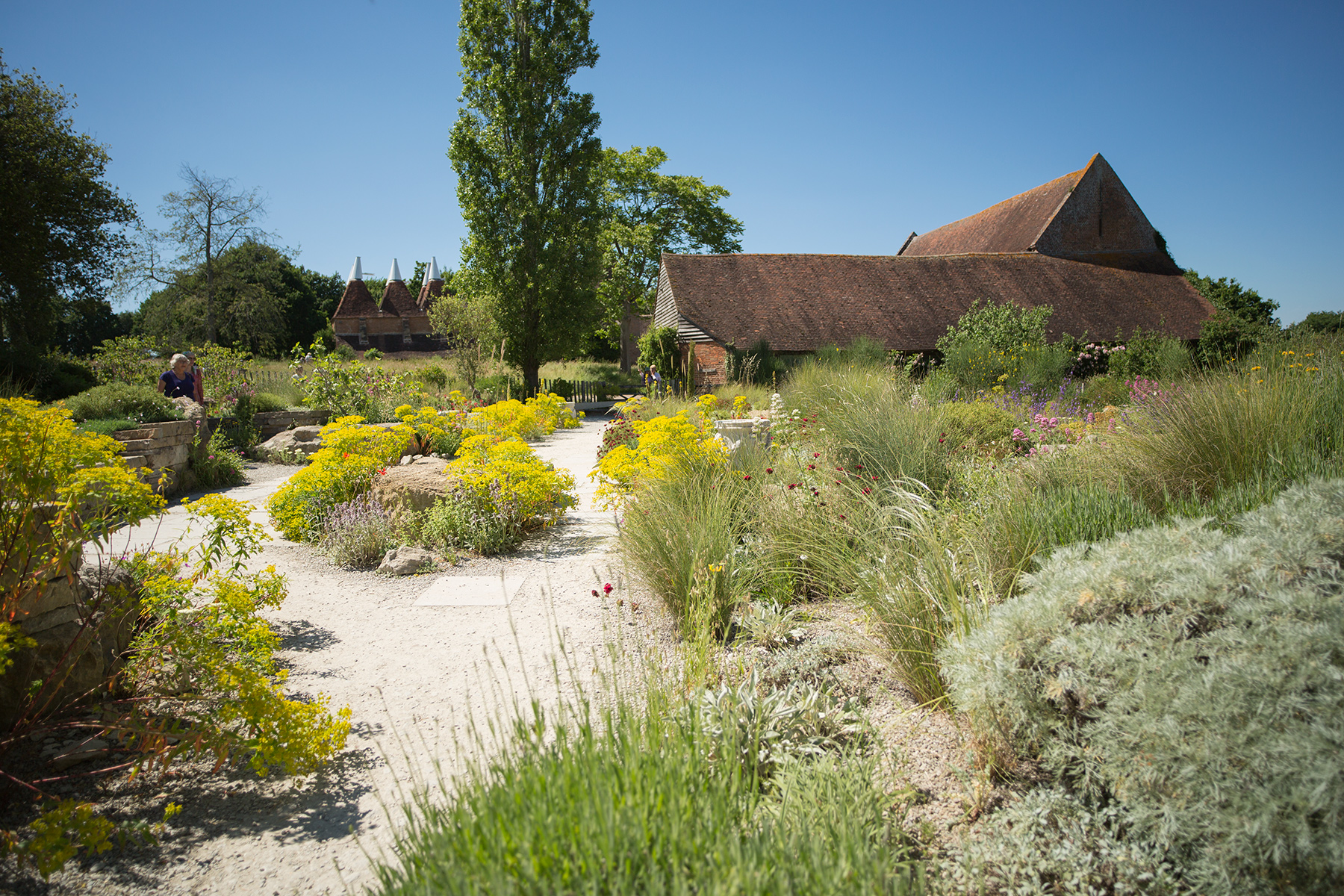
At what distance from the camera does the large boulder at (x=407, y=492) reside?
5.68 meters

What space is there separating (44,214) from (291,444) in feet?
43.1

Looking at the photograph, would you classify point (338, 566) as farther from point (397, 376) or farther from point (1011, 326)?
point (1011, 326)

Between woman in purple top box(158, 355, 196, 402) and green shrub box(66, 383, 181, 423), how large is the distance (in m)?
0.77

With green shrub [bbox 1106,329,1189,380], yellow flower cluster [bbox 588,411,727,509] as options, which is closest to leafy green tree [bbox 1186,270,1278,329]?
green shrub [bbox 1106,329,1189,380]

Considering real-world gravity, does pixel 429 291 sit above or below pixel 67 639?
above

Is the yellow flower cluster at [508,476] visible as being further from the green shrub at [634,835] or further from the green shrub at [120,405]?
the green shrub at [120,405]

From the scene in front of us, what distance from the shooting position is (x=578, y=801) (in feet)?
4.77

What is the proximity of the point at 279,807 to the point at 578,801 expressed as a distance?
5.47 feet

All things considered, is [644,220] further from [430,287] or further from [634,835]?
[634,835]

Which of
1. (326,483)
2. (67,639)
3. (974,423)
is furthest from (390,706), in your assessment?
(974,423)

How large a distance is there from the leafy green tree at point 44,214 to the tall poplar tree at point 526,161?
9859 millimetres

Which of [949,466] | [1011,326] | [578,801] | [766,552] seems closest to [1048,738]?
[578,801]

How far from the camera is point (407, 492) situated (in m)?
5.73

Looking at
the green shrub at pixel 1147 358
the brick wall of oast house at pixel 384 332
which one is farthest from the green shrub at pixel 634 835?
the brick wall of oast house at pixel 384 332
